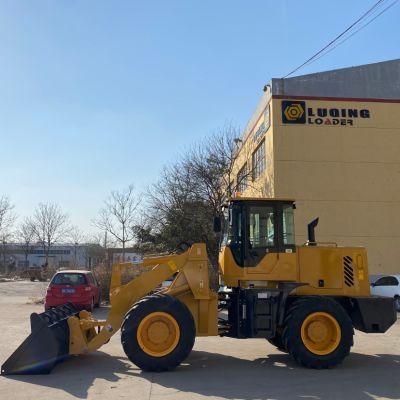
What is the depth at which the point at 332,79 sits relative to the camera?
2552 cm

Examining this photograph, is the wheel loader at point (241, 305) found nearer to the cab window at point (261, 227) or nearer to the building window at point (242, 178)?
the cab window at point (261, 227)

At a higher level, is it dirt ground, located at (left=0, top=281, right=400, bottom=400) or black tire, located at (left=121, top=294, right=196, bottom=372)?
black tire, located at (left=121, top=294, right=196, bottom=372)

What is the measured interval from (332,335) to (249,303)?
1.59 meters

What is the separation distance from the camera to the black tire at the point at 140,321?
8.62 meters

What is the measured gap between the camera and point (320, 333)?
9.20 m

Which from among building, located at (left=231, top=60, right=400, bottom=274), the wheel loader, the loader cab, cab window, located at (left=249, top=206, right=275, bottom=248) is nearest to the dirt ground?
the wheel loader

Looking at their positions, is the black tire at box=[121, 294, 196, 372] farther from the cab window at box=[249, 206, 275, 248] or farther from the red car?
the red car

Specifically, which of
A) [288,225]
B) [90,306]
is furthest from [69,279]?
[288,225]

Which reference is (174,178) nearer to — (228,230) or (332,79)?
(332,79)

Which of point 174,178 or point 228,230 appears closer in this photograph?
point 228,230

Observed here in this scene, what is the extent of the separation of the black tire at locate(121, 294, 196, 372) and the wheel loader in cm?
2

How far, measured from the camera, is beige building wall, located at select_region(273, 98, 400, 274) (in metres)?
25.1

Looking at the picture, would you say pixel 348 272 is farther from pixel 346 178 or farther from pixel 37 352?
pixel 346 178

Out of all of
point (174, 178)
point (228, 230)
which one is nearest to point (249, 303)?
point (228, 230)
